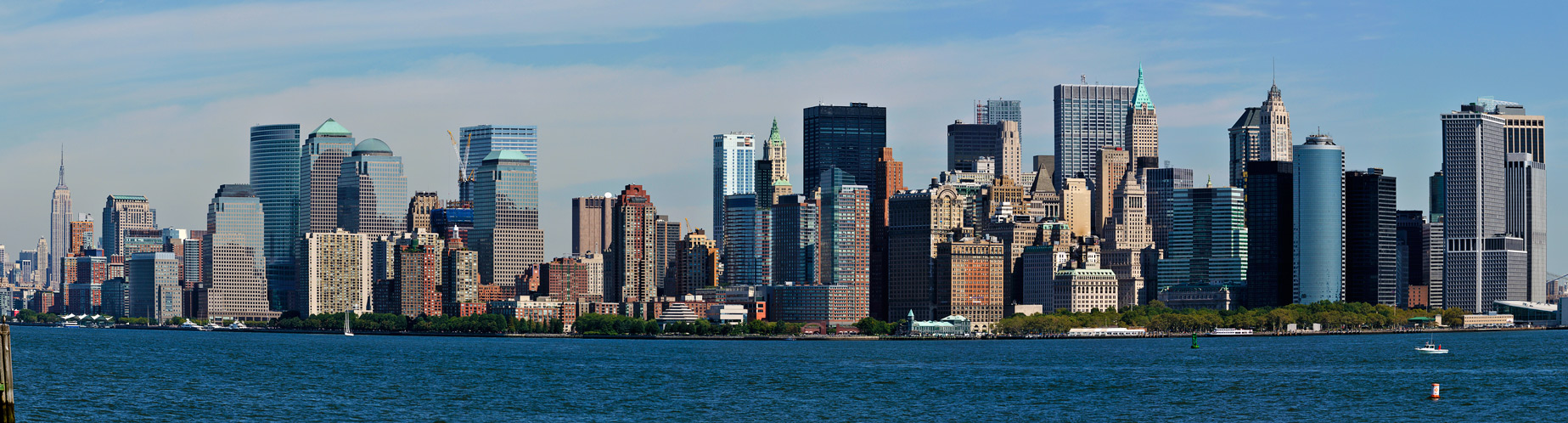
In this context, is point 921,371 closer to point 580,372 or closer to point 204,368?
point 580,372

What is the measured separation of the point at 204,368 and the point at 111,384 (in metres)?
26.2

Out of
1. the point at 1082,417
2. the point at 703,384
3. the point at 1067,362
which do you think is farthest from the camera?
the point at 1067,362

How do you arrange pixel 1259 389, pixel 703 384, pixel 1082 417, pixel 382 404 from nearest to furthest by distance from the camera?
pixel 1082 417
pixel 382 404
pixel 1259 389
pixel 703 384

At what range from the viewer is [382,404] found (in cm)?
11206

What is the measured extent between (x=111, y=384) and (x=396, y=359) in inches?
2034

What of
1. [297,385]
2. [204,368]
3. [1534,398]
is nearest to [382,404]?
[297,385]

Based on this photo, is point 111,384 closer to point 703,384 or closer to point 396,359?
point 703,384

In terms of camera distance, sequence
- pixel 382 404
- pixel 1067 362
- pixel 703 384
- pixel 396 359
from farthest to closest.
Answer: pixel 396 359, pixel 1067 362, pixel 703 384, pixel 382 404

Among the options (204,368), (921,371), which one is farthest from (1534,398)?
(204,368)

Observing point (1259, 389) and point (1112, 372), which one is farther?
point (1112, 372)

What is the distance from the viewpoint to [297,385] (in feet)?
426

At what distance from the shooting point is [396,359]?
179500mm

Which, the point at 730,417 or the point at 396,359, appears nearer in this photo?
the point at 730,417

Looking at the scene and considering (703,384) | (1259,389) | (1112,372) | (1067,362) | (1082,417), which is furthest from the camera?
(1067,362)
